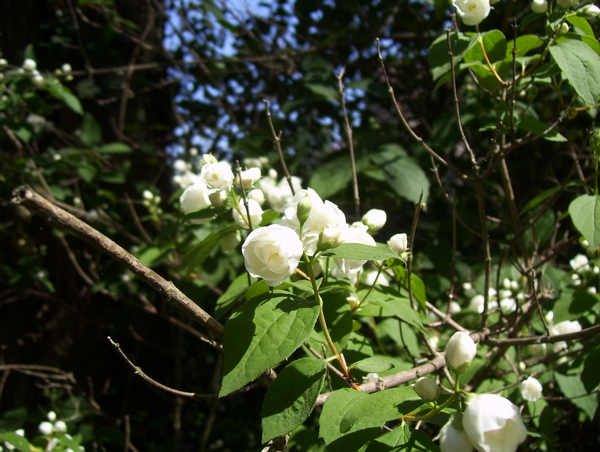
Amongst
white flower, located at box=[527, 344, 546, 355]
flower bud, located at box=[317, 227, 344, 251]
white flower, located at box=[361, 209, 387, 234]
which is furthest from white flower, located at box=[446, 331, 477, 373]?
white flower, located at box=[527, 344, 546, 355]

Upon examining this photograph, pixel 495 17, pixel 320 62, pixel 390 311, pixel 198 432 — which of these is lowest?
pixel 198 432

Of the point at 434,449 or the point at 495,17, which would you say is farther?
the point at 495,17

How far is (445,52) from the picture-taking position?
1.31m

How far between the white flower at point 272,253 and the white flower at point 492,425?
13.7 inches

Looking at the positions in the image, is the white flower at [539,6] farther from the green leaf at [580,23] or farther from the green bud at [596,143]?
the green bud at [596,143]

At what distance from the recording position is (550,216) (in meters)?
1.81

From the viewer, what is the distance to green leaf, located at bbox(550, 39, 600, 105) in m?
1.08

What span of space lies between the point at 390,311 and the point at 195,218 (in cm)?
47

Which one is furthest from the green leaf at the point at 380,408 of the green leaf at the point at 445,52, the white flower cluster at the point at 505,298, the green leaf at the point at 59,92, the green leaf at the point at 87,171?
the green leaf at the point at 59,92

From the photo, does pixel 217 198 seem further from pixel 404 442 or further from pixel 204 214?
pixel 404 442

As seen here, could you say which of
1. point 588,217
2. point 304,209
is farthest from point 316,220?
point 588,217

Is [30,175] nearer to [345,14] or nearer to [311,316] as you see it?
[345,14]

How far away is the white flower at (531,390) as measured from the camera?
1340 millimetres

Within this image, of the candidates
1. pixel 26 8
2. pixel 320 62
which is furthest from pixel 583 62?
pixel 26 8
